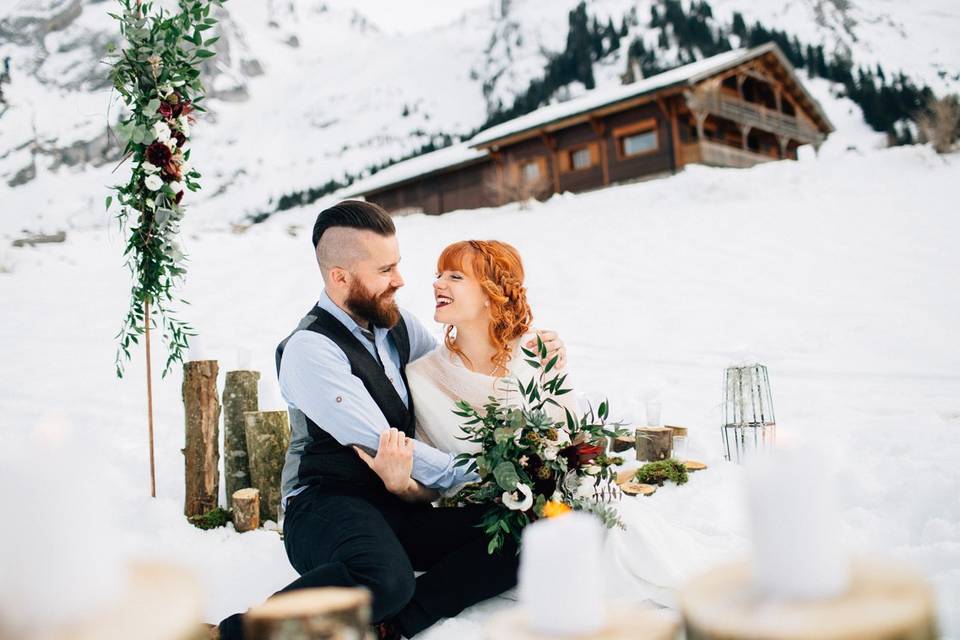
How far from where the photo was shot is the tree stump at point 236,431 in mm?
4734

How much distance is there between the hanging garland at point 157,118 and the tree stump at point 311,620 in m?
3.90

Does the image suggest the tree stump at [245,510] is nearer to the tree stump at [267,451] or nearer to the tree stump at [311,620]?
the tree stump at [267,451]

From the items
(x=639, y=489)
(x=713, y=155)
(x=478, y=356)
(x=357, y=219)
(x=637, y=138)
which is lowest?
(x=639, y=489)

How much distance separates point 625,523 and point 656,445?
7.68 feet

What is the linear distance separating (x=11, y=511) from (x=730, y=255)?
519 inches

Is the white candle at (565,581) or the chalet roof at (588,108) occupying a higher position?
the chalet roof at (588,108)

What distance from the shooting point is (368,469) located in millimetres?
3111

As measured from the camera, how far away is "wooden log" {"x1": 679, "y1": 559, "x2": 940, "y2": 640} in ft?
2.40

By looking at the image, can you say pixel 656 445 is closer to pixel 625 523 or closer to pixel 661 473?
pixel 661 473

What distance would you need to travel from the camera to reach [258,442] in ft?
15.1

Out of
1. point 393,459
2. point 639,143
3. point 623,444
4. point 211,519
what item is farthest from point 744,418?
point 639,143

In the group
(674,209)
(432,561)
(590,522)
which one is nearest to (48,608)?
(590,522)

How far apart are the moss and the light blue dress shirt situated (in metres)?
1.52

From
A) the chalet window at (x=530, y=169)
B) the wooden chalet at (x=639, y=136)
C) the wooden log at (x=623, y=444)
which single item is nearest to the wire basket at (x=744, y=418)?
the wooden log at (x=623, y=444)
